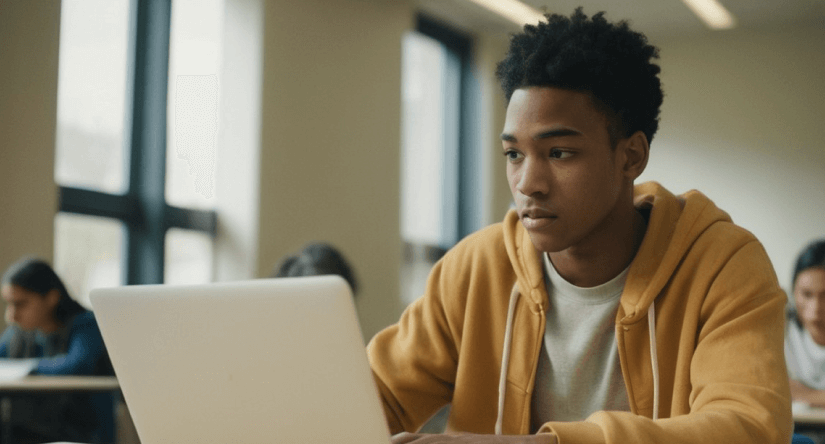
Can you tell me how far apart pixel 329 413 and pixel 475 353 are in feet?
1.64

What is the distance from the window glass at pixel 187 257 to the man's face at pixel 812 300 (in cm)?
295

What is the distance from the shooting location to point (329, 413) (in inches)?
34.7

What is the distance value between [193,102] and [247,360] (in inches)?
167

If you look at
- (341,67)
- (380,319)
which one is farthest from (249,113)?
(380,319)

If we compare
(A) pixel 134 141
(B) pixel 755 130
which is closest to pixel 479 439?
(A) pixel 134 141

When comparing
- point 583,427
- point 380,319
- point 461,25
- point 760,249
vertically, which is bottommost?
point 380,319

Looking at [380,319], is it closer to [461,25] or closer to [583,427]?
[461,25]

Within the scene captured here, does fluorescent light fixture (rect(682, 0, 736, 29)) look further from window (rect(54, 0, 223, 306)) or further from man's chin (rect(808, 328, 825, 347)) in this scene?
man's chin (rect(808, 328, 825, 347))

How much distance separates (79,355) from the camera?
351 centimetres

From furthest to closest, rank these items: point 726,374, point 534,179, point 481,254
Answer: point 481,254 < point 534,179 < point 726,374

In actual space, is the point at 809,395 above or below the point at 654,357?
below

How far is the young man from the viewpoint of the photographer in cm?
112

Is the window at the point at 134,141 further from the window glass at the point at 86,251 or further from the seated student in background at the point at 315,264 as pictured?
the seated student in background at the point at 315,264

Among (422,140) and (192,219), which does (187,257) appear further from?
(422,140)
